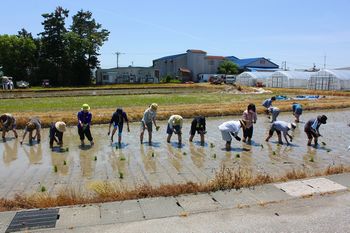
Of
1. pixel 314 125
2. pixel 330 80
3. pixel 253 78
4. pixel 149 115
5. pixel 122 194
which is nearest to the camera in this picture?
pixel 122 194

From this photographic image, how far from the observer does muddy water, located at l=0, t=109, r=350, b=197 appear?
8086 millimetres

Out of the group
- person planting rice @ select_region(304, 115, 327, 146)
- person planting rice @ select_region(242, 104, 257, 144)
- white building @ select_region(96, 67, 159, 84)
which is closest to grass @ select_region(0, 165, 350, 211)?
person planting rice @ select_region(304, 115, 327, 146)

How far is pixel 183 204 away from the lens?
5.56 m

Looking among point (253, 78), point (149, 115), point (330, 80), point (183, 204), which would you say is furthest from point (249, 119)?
point (253, 78)

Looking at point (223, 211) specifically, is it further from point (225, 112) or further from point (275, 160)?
point (225, 112)

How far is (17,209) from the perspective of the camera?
5.46 m

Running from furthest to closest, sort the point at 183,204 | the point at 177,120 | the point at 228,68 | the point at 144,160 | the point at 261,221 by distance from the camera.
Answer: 1. the point at 228,68
2. the point at 177,120
3. the point at 144,160
4. the point at 183,204
5. the point at 261,221

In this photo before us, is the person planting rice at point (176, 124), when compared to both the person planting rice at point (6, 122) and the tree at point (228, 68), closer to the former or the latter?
the person planting rice at point (6, 122)

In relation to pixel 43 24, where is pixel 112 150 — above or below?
below

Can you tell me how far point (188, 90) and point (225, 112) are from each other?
78.5 ft

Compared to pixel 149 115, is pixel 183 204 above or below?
below

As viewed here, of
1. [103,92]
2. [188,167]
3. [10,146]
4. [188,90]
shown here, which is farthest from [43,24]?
[188,167]

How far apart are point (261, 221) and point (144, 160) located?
542 centimetres

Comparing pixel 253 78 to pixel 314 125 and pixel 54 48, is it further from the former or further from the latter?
pixel 314 125
